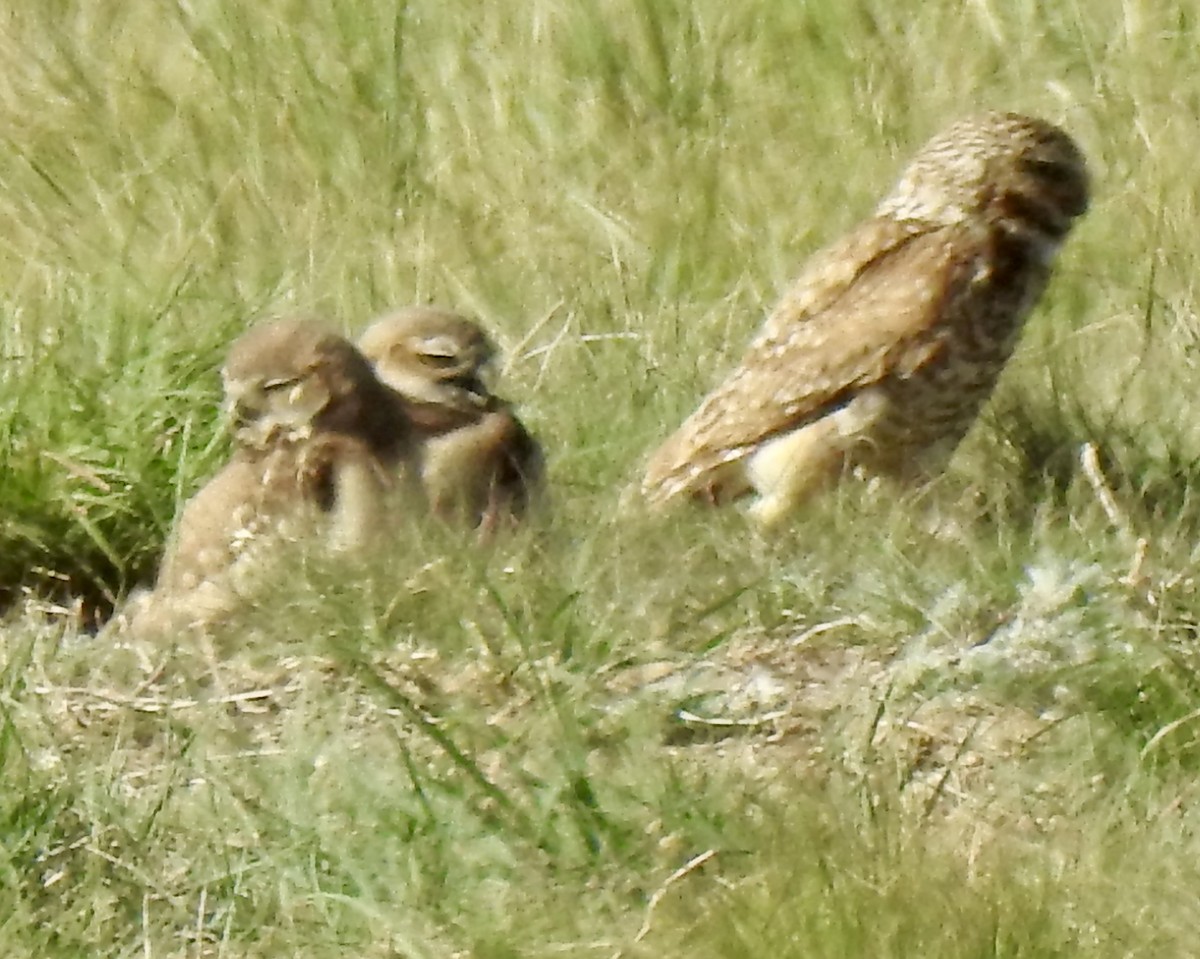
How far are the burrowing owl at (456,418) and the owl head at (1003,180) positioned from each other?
52.3 inches

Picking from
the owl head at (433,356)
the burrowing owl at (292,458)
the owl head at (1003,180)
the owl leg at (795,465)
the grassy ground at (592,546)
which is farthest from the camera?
the owl head at (1003,180)

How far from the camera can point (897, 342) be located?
676cm

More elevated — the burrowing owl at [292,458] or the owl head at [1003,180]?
the owl head at [1003,180]

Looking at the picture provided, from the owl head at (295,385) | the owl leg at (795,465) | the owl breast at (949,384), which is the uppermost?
the owl head at (295,385)

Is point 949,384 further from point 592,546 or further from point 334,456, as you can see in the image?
point 334,456

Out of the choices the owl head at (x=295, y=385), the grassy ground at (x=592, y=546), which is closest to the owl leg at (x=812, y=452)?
the grassy ground at (x=592, y=546)

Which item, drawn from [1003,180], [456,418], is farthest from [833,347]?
[456,418]

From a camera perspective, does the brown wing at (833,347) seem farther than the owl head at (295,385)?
Yes

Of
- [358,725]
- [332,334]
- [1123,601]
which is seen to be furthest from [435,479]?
[1123,601]

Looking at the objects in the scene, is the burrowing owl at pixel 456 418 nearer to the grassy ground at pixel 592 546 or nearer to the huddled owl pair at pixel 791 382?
the huddled owl pair at pixel 791 382

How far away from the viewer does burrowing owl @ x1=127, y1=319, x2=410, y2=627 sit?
5977 mm

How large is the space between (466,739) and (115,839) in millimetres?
646

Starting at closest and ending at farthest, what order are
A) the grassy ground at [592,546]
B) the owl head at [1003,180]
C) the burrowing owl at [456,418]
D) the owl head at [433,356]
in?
the grassy ground at [592,546]
the burrowing owl at [456,418]
the owl head at [433,356]
the owl head at [1003,180]

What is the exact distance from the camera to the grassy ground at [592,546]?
423 centimetres
